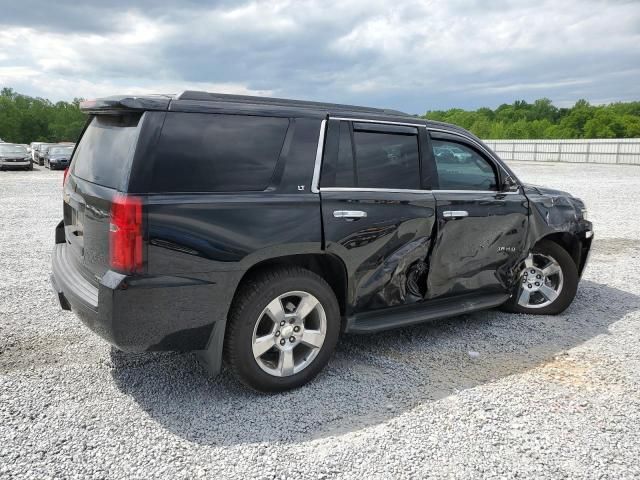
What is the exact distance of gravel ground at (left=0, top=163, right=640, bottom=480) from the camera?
287cm

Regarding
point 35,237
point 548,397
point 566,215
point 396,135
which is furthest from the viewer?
point 35,237

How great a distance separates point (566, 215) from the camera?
208 inches

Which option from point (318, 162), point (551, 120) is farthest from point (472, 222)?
point (551, 120)

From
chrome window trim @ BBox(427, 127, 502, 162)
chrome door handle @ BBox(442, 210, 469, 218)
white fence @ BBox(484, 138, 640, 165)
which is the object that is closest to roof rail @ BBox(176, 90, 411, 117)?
chrome window trim @ BBox(427, 127, 502, 162)

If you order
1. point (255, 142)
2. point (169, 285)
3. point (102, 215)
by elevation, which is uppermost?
point (255, 142)

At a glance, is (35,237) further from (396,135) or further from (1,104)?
(1,104)

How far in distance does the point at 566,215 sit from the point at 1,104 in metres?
141

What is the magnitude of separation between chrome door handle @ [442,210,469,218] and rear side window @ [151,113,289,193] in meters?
1.52

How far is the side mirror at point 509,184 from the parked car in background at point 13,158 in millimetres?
30722

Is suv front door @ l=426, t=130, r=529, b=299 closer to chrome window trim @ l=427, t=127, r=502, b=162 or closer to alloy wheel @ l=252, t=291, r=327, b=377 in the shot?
chrome window trim @ l=427, t=127, r=502, b=162

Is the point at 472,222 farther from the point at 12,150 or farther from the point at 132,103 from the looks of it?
the point at 12,150

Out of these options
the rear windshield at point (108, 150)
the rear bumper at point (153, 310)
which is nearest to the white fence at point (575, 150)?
the rear windshield at point (108, 150)

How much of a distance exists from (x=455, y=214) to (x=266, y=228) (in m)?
1.76

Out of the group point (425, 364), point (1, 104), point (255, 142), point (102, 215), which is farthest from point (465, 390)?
point (1, 104)
